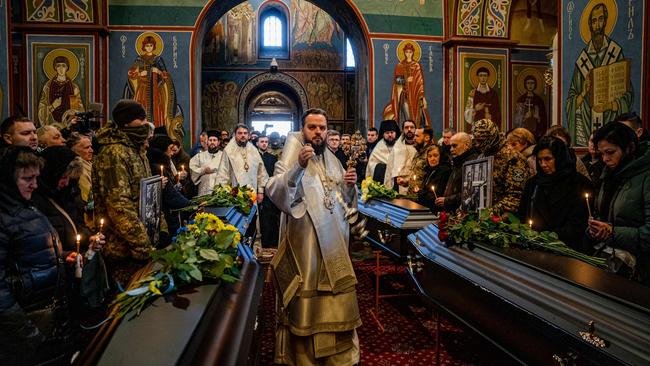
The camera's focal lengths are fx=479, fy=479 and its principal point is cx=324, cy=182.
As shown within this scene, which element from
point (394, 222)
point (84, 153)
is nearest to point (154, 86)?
point (84, 153)

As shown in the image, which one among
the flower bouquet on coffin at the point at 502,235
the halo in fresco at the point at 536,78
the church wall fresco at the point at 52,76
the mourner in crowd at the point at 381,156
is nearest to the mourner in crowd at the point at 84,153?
the flower bouquet on coffin at the point at 502,235

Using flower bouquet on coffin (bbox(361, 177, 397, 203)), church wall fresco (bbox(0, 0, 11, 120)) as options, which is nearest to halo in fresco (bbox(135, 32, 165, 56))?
church wall fresco (bbox(0, 0, 11, 120))

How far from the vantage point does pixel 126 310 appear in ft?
4.53

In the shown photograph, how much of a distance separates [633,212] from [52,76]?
10.7m

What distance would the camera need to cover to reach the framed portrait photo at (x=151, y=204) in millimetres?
2339

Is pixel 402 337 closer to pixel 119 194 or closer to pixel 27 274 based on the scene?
pixel 119 194

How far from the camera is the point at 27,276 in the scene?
7.00ft

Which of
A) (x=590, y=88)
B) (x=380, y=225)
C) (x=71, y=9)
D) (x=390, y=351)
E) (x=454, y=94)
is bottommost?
(x=390, y=351)

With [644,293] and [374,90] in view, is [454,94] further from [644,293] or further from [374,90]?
[644,293]

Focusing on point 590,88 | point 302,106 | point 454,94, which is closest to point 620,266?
point 590,88

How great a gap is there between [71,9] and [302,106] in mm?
11445

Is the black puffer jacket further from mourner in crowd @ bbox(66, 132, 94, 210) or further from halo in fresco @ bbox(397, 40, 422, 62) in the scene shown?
halo in fresco @ bbox(397, 40, 422, 62)

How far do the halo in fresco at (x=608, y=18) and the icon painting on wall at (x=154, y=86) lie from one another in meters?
7.97

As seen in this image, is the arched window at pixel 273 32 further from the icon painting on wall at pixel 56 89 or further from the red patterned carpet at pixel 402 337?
the red patterned carpet at pixel 402 337
